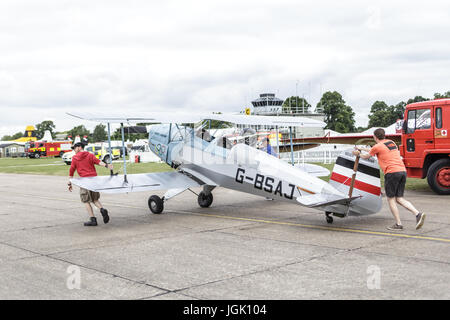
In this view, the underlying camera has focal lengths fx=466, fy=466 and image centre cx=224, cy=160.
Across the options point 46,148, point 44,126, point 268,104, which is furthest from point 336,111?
point 44,126

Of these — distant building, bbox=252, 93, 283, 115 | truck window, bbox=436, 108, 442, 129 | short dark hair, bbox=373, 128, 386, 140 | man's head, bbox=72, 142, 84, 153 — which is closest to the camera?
short dark hair, bbox=373, 128, 386, 140

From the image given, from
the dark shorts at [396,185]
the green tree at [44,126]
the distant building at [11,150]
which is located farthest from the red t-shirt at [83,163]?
the green tree at [44,126]

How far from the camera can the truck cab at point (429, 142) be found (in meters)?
13.3

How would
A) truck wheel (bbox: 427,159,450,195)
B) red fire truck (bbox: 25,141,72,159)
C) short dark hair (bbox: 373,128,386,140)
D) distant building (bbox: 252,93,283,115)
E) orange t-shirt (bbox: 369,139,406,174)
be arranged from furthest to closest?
distant building (bbox: 252,93,283,115)
red fire truck (bbox: 25,141,72,159)
truck wheel (bbox: 427,159,450,195)
short dark hair (bbox: 373,128,386,140)
orange t-shirt (bbox: 369,139,406,174)

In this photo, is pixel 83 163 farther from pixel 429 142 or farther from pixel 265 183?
pixel 429 142

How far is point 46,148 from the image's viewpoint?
7056 cm

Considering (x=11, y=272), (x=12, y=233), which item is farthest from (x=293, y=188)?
(x=12, y=233)

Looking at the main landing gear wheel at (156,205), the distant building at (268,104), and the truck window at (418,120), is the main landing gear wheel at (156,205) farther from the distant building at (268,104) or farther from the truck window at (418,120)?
the distant building at (268,104)

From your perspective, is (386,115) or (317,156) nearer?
(317,156)

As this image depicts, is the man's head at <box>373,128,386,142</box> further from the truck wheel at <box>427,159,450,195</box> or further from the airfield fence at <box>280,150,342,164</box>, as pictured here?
the airfield fence at <box>280,150,342,164</box>

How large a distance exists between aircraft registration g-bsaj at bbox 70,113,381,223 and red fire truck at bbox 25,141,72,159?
199 feet

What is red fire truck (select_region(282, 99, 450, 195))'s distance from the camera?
1333cm

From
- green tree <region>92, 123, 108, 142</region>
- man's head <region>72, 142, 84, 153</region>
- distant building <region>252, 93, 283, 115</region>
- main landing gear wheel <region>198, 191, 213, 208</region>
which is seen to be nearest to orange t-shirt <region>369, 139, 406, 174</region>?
main landing gear wheel <region>198, 191, 213, 208</region>

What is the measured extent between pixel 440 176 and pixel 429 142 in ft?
3.41
